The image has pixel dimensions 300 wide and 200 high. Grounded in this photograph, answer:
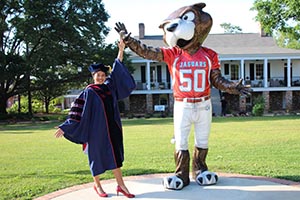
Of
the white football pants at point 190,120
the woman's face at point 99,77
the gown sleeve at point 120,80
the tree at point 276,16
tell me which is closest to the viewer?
the woman's face at point 99,77

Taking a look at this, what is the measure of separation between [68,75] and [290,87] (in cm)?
1665

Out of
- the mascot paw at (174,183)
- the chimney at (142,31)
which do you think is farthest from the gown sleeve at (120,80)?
the chimney at (142,31)

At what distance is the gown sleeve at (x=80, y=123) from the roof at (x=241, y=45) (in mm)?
23785

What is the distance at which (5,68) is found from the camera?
22703 mm

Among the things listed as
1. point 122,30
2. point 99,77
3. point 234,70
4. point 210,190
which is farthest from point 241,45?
point 99,77

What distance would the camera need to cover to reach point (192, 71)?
5.36 meters

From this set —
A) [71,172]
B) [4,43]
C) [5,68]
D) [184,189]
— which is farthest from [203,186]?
[4,43]

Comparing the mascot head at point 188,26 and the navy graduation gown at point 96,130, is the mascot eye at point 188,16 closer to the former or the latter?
the mascot head at point 188,26

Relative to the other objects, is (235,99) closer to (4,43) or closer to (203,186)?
(4,43)

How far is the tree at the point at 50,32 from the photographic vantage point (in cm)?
2205

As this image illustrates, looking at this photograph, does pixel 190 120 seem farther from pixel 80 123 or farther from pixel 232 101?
pixel 232 101

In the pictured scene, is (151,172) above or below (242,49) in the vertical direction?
below

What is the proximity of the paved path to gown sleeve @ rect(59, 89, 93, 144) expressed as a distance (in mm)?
906

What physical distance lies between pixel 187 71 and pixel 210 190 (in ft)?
5.72
